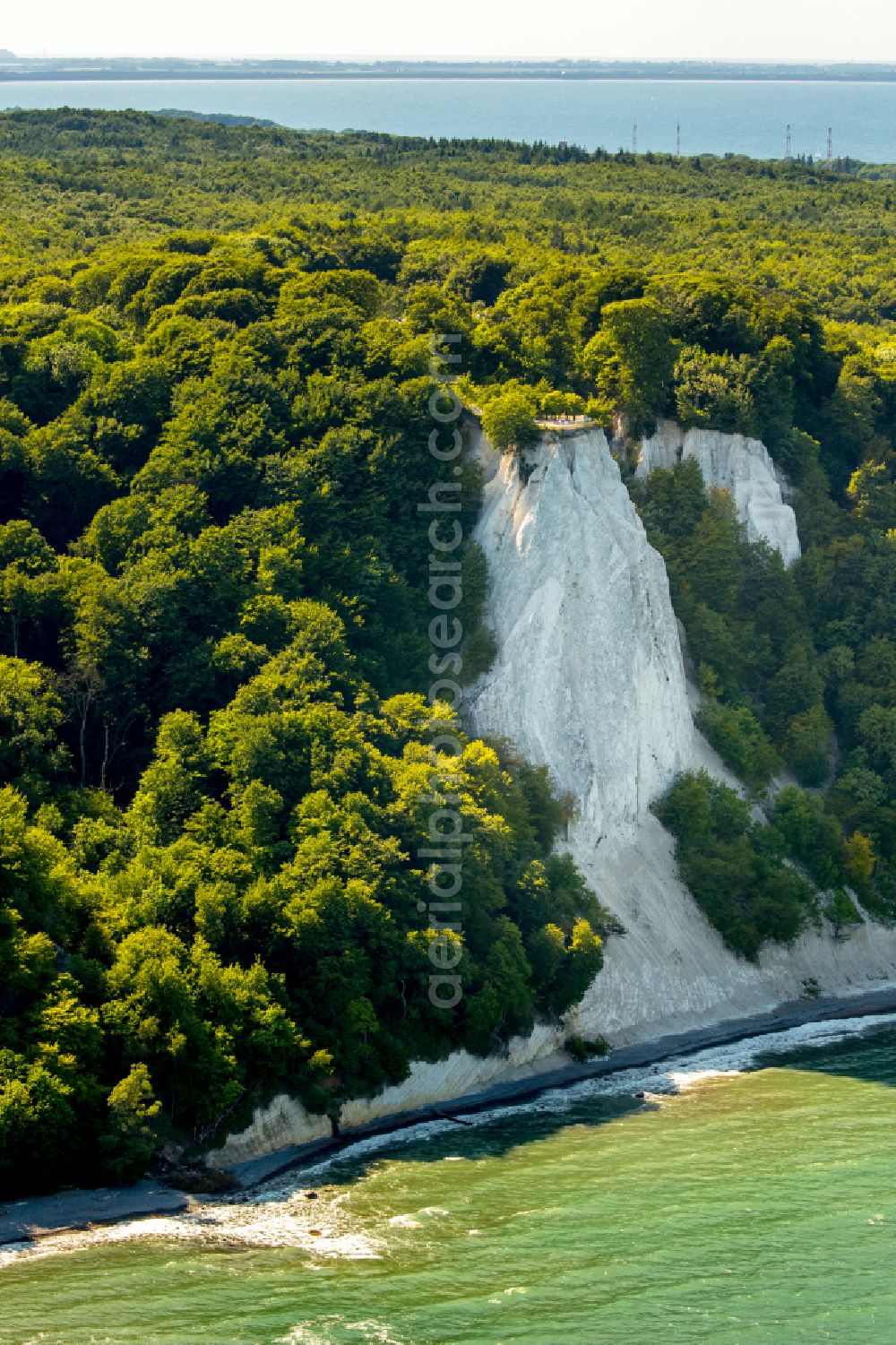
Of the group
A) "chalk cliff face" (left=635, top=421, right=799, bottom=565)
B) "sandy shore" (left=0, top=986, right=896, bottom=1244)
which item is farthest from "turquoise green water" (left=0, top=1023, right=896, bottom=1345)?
"chalk cliff face" (left=635, top=421, right=799, bottom=565)

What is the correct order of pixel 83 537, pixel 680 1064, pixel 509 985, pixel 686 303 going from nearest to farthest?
pixel 509 985 < pixel 680 1064 < pixel 83 537 < pixel 686 303

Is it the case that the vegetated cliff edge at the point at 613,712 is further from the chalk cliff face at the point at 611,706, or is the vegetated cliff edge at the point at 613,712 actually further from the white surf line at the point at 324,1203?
the white surf line at the point at 324,1203

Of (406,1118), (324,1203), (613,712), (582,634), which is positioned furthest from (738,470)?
(324,1203)

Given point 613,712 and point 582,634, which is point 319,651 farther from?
point 613,712

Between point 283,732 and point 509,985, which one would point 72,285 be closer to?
point 283,732

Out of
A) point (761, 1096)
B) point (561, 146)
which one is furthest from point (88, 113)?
point (761, 1096)

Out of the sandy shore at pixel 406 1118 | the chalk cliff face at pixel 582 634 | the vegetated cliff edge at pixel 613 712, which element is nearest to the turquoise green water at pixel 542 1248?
the sandy shore at pixel 406 1118

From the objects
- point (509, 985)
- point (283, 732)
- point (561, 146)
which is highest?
point (561, 146)
